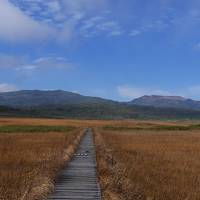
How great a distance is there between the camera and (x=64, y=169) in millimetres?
20969

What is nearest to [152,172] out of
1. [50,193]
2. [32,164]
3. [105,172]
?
[105,172]

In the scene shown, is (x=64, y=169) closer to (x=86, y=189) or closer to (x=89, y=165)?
(x=89, y=165)

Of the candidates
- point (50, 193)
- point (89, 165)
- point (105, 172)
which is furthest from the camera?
point (89, 165)

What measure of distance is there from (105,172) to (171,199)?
5711 mm

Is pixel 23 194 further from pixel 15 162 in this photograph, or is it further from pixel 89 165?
pixel 15 162

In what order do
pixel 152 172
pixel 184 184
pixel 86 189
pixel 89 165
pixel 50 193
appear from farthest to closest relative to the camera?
pixel 89 165
pixel 152 172
pixel 184 184
pixel 86 189
pixel 50 193

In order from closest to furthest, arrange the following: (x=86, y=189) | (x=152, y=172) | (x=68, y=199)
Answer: (x=68, y=199)
(x=86, y=189)
(x=152, y=172)

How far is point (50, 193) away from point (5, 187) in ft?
5.26

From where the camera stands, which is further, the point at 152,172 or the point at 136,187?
the point at 152,172

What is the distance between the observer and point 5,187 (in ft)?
49.2

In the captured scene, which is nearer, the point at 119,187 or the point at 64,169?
the point at 119,187

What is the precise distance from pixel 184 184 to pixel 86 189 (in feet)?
12.3

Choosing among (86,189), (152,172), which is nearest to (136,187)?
(86,189)

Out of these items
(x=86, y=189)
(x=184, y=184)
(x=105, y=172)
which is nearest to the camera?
(x=86, y=189)
